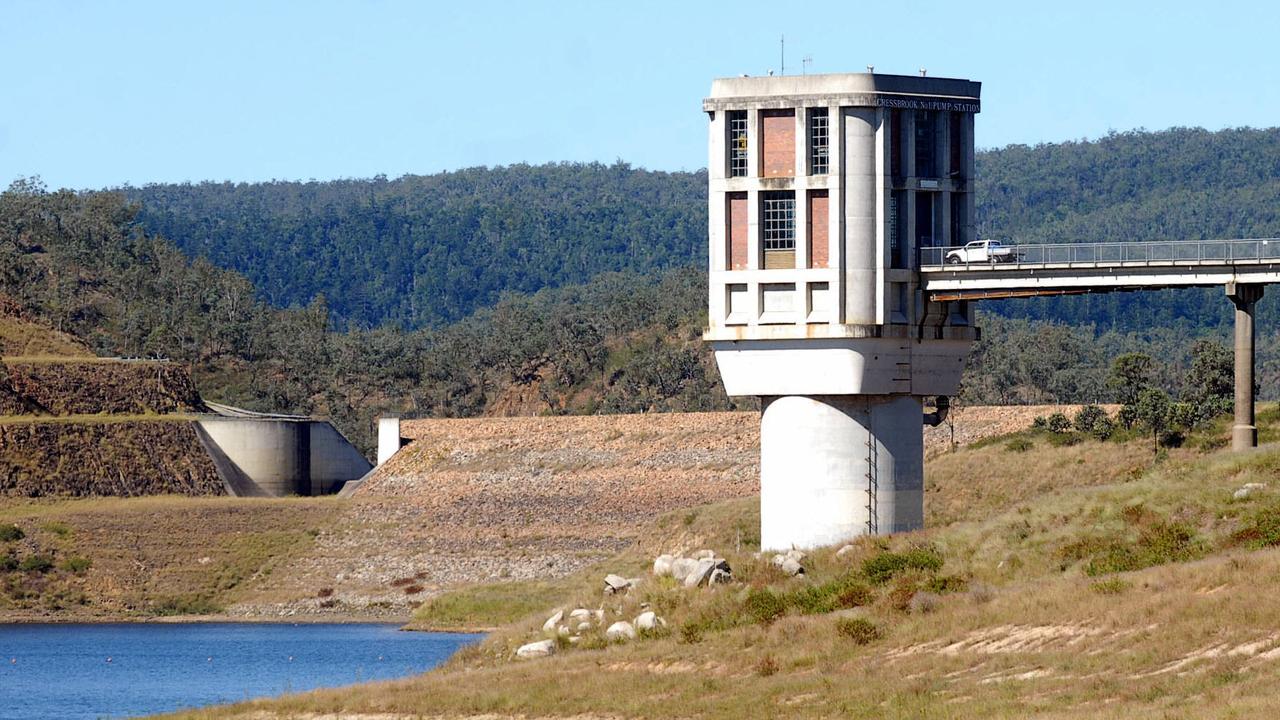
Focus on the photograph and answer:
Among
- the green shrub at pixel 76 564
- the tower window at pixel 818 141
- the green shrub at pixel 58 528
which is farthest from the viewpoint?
Answer: the green shrub at pixel 58 528

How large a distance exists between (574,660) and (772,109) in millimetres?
12755

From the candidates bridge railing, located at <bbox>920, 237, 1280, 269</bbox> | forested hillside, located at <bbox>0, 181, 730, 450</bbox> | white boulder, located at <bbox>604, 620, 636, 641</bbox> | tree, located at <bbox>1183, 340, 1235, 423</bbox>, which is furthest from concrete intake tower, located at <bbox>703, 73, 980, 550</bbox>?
forested hillside, located at <bbox>0, 181, 730, 450</bbox>

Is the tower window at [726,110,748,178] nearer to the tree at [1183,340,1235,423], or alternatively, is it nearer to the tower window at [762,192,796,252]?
the tower window at [762,192,796,252]

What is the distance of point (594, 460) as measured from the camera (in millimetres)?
126062

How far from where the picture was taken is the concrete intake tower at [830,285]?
161ft

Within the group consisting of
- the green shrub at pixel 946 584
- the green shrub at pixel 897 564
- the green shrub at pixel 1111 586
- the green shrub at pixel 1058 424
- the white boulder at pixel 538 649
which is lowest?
the green shrub at pixel 1058 424

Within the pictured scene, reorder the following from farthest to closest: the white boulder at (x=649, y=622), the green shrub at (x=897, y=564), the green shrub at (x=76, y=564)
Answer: the green shrub at (x=76, y=564), the white boulder at (x=649, y=622), the green shrub at (x=897, y=564)

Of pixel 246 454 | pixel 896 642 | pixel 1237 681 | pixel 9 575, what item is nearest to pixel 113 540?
pixel 9 575

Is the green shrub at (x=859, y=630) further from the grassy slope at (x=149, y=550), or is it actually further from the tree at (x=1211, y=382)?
the grassy slope at (x=149, y=550)

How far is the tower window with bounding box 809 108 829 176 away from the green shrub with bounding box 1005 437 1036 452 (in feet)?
169

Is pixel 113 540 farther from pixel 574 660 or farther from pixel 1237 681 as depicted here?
pixel 1237 681

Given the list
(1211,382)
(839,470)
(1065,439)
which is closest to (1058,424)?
(1065,439)

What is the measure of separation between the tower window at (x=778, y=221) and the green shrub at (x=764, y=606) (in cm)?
795

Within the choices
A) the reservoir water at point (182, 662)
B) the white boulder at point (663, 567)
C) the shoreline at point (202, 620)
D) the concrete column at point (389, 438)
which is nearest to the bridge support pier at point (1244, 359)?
the white boulder at point (663, 567)
